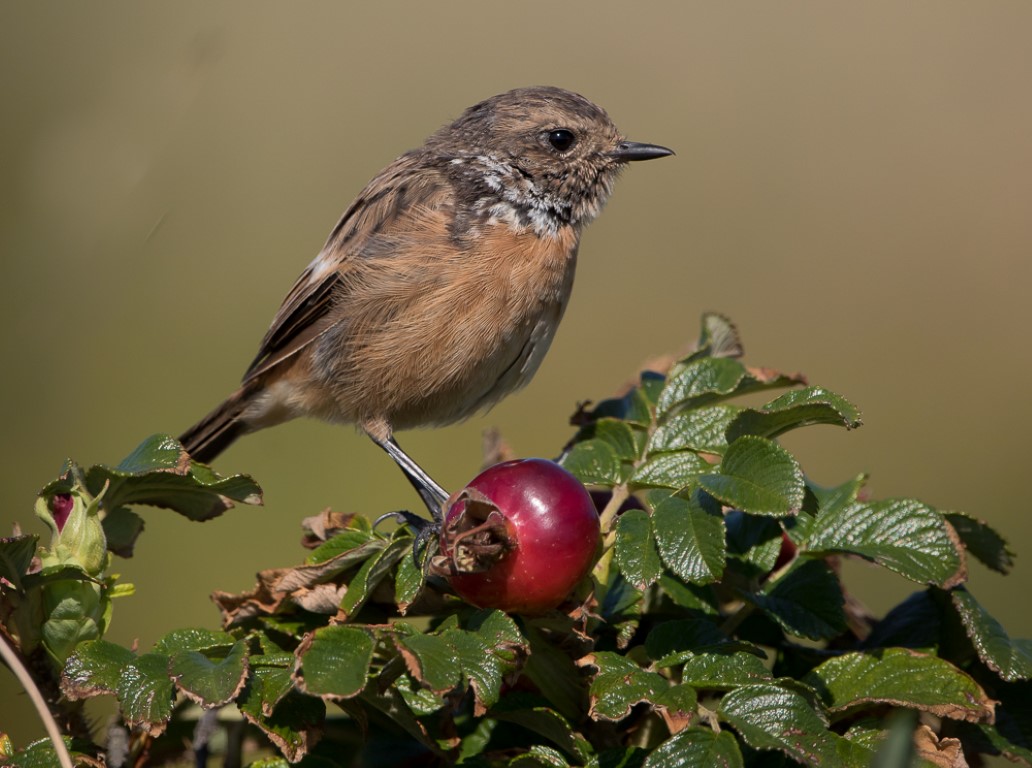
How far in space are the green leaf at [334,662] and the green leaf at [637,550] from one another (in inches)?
18.6

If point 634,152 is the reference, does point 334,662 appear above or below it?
below

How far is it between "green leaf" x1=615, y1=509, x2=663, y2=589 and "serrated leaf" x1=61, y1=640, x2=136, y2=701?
2.81ft

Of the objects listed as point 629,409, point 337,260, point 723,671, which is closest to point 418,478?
point 337,260

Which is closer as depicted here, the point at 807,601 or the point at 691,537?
the point at 691,537

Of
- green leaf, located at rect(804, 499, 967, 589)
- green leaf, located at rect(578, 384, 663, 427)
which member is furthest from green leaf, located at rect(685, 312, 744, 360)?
green leaf, located at rect(804, 499, 967, 589)

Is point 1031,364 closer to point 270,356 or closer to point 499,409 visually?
point 499,409

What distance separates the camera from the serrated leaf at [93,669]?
1.87m

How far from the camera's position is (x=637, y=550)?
6.78 feet

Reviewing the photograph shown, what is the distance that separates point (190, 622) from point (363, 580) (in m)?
3.14

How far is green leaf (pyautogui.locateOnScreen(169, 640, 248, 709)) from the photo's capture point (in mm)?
1788

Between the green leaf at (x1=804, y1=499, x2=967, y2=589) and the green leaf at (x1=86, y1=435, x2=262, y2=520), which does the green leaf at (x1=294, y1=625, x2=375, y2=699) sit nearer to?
the green leaf at (x1=86, y1=435, x2=262, y2=520)

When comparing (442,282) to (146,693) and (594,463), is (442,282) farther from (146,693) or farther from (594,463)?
(146,693)

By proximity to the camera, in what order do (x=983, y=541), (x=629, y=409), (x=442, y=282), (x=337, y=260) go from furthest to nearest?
(x=337, y=260) → (x=442, y=282) → (x=629, y=409) → (x=983, y=541)

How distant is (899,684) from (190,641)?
1.23 metres
